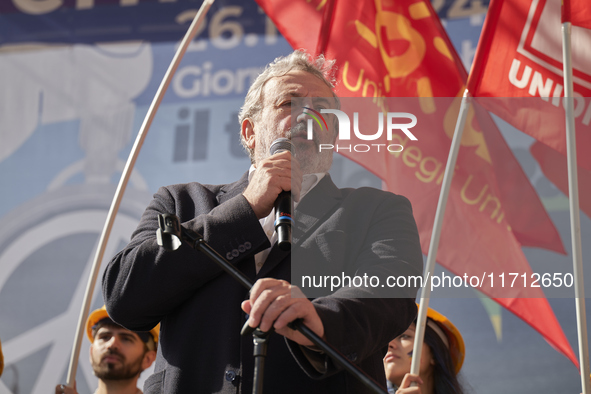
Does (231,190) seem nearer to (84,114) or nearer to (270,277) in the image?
(270,277)

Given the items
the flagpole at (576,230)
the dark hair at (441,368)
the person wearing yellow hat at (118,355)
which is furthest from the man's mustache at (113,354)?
the flagpole at (576,230)

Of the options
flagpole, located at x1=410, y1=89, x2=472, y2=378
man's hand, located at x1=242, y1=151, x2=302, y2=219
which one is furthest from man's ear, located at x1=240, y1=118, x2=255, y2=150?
flagpole, located at x1=410, y1=89, x2=472, y2=378

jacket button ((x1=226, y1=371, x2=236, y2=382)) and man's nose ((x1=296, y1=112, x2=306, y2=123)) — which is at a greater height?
man's nose ((x1=296, y1=112, x2=306, y2=123))

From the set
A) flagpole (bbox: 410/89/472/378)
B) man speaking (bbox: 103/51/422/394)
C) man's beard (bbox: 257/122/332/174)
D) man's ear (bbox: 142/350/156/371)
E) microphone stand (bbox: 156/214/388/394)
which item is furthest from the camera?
man's ear (bbox: 142/350/156/371)

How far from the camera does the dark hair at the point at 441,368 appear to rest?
3420mm

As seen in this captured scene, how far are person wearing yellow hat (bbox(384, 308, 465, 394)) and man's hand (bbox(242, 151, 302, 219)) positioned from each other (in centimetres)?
218

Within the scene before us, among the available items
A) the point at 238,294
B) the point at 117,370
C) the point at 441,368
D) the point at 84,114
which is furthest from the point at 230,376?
the point at 84,114

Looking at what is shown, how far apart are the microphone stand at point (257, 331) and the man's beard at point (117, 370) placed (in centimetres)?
291

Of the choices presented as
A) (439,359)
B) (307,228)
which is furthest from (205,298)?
(439,359)

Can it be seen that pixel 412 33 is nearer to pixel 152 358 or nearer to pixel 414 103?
pixel 414 103

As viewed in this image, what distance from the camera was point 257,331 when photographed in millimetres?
1192

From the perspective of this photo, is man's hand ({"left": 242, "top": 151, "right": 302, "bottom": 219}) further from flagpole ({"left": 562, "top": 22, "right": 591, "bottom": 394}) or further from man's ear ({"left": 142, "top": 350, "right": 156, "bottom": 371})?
man's ear ({"left": 142, "top": 350, "right": 156, "bottom": 371})

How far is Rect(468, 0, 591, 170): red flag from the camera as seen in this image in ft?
12.1

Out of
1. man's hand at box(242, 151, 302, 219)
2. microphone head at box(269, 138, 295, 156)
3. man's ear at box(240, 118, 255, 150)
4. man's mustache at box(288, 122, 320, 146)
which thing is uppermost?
man's ear at box(240, 118, 255, 150)
